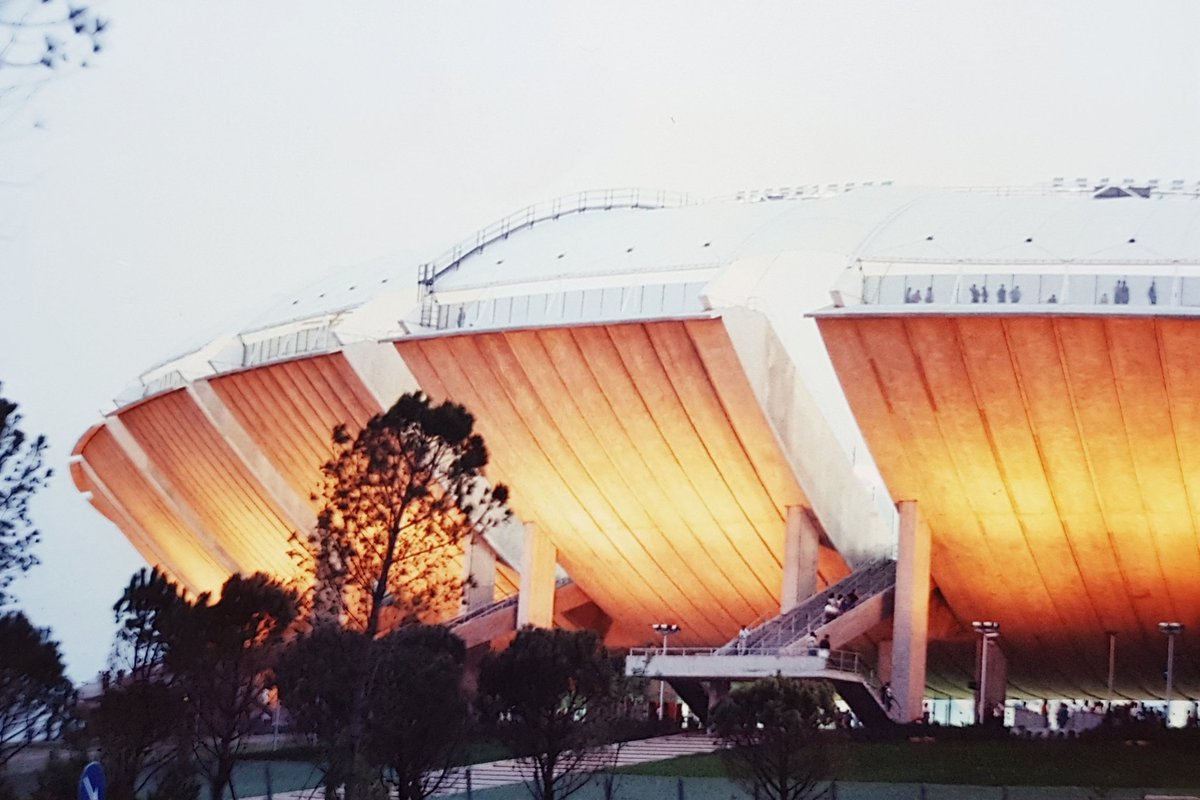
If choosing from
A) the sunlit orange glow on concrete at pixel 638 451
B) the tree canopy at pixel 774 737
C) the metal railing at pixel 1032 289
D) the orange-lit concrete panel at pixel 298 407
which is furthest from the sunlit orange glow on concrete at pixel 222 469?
the tree canopy at pixel 774 737

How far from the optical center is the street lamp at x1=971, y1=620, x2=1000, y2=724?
148 feet

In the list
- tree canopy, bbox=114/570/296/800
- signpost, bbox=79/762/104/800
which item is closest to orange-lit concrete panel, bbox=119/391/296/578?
tree canopy, bbox=114/570/296/800

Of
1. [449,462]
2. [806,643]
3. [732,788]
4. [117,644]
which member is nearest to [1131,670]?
[806,643]

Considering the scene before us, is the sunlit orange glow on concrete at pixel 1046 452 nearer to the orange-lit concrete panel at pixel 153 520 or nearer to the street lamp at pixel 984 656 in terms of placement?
the street lamp at pixel 984 656

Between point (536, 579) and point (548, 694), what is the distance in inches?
908

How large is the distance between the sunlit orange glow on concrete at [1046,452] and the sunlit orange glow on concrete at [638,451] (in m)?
3.66

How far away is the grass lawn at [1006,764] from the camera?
32969mm

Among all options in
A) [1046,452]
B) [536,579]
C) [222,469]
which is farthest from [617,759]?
[222,469]

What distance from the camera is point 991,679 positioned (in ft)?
162

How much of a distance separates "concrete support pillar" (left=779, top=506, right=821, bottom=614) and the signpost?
31.5 metres

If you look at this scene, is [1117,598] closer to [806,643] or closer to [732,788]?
[806,643]

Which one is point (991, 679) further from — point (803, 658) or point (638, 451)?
point (638, 451)

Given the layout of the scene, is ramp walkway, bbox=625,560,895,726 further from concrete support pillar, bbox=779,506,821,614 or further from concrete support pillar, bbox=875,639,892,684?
concrete support pillar, bbox=875,639,892,684

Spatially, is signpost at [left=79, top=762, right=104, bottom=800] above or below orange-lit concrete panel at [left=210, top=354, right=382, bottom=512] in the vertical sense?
below
